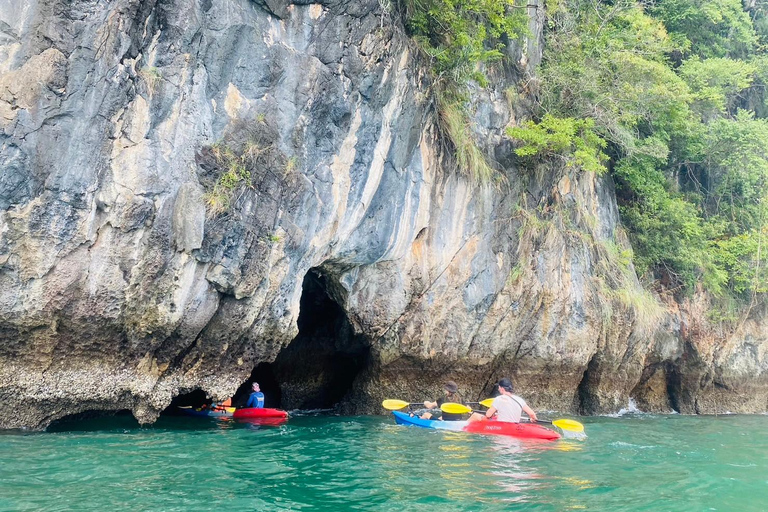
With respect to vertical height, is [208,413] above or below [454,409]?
below

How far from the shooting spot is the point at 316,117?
33.8 ft

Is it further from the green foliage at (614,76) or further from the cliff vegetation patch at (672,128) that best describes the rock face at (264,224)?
the cliff vegetation patch at (672,128)

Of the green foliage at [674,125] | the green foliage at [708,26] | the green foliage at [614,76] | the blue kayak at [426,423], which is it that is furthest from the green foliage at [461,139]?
the green foliage at [708,26]

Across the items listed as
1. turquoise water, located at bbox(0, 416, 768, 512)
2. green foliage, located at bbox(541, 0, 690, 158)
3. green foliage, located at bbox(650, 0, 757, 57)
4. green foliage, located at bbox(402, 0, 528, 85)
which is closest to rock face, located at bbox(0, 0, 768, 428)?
green foliage, located at bbox(402, 0, 528, 85)

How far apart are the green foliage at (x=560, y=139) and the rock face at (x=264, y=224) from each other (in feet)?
2.23

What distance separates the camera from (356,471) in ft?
25.3

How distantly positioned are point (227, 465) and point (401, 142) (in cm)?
645

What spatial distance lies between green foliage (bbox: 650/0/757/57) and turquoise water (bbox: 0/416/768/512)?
11896 millimetres

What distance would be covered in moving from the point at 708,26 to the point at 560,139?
914cm

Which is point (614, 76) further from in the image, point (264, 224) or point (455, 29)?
point (264, 224)

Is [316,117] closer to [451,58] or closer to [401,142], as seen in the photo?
[401,142]

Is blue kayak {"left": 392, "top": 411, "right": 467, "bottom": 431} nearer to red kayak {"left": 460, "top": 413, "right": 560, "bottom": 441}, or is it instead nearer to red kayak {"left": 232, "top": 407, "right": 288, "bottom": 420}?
red kayak {"left": 460, "top": 413, "right": 560, "bottom": 441}

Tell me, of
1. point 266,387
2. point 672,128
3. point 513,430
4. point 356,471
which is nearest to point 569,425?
point 513,430

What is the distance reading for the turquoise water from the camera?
6.21m
